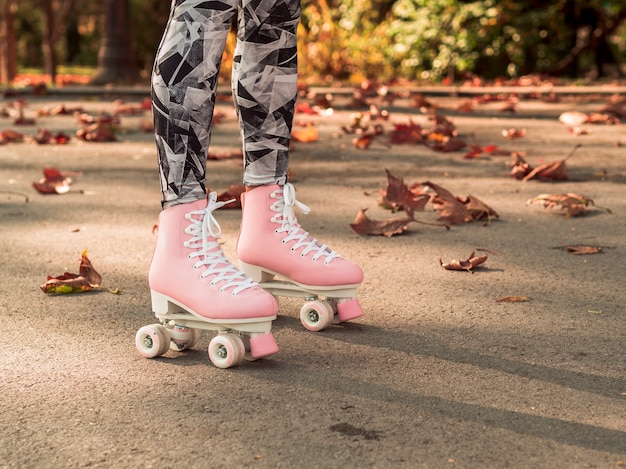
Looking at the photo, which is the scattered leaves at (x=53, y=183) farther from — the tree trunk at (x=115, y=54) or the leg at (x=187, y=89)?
the tree trunk at (x=115, y=54)

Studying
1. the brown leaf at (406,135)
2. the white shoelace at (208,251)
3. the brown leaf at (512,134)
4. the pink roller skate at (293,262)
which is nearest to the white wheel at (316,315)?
the pink roller skate at (293,262)

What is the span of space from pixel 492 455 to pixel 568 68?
1183 centimetres

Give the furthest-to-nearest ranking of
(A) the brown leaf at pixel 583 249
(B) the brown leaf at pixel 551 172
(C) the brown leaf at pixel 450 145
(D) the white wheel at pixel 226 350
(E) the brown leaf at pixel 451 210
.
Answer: (C) the brown leaf at pixel 450 145 < (B) the brown leaf at pixel 551 172 < (E) the brown leaf at pixel 451 210 < (A) the brown leaf at pixel 583 249 < (D) the white wheel at pixel 226 350

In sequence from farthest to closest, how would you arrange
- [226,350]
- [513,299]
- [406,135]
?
1. [406,135]
2. [513,299]
3. [226,350]

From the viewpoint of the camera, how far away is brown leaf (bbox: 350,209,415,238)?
12.8 feet

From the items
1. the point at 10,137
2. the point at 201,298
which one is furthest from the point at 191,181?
the point at 10,137

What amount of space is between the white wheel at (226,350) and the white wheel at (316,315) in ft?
1.08

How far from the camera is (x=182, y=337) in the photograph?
7.98 feet

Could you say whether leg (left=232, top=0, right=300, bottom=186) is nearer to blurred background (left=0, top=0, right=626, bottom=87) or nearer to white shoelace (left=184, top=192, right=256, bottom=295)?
white shoelace (left=184, top=192, right=256, bottom=295)

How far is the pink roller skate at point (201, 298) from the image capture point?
2.33m

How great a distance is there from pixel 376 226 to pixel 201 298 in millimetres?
1659

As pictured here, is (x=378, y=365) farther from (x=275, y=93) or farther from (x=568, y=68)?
(x=568, y=68)

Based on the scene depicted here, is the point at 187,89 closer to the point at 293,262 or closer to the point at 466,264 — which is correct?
the point at 293,262

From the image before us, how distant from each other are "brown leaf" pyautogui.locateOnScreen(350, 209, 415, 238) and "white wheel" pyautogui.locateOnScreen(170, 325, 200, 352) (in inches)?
60.3
